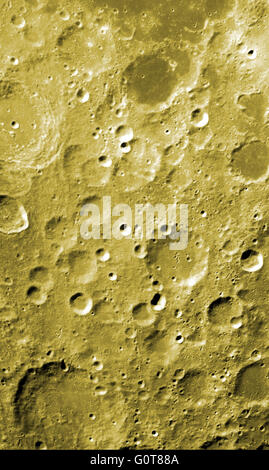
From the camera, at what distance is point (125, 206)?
147cm

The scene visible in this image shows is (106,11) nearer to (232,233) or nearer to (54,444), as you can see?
(232,233)

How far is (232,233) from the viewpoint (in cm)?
150

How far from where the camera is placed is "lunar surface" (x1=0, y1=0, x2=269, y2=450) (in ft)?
4.76

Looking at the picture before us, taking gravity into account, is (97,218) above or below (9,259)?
above

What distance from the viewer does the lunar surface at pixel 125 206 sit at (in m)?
1.45

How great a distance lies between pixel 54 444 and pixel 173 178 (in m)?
1.19

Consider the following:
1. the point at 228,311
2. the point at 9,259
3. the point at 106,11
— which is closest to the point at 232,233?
the point at 228,311
